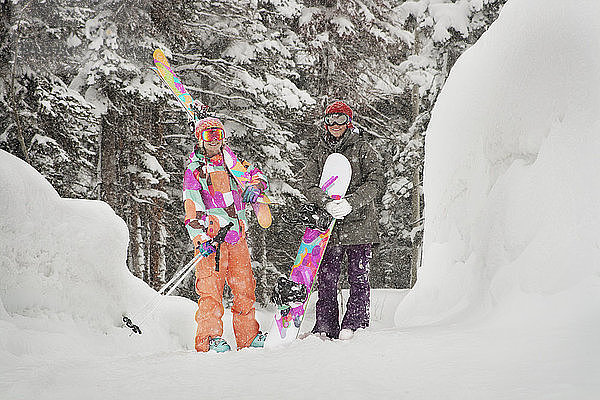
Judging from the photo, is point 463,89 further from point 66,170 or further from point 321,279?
point 66,170

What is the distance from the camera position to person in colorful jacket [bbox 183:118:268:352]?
14.0 feet

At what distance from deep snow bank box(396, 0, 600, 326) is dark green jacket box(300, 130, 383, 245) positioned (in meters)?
0.75

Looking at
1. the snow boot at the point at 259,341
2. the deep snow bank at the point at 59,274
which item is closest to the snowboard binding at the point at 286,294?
the snow boot at the point at 259,341

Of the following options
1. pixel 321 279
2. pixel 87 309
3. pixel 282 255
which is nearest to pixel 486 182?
pixel 321 279

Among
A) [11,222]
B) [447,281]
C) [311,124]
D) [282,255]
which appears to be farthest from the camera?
[282,255]

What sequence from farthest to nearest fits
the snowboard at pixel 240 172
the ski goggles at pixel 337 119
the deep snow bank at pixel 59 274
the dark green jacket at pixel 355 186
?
1. the deep snow bank at pixel 59 274
2. the snowboard at pixel 240 172
3. the ski goggles at pixel 337 119
4. the dark green jacket at pixel 355 186

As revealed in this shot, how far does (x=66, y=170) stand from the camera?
1241cm

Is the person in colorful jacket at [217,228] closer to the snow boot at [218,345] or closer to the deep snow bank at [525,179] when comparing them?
the snow boot at [218,345]

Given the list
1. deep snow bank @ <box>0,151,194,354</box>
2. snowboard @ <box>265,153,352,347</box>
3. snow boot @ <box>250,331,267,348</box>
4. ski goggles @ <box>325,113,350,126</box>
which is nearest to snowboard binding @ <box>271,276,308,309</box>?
snowboard @ <box>265,153,352,347</box>

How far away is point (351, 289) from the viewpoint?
13.9ft

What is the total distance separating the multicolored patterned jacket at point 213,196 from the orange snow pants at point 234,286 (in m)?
0.14

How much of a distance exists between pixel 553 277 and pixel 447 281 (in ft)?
4.69

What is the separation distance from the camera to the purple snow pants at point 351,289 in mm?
4137

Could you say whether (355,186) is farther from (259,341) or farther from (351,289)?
(259,341)
